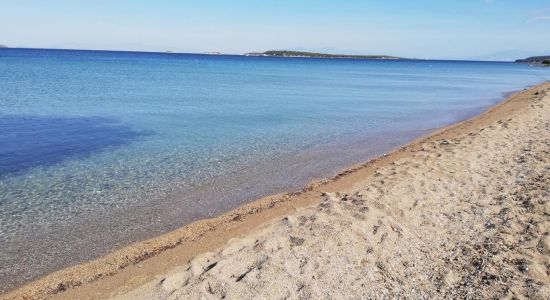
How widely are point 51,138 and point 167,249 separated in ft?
37.3

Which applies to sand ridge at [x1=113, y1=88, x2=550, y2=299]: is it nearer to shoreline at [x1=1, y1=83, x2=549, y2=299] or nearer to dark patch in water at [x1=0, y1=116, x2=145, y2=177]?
shoreline at [x1=1, y1=83, x2=549, y2=299]

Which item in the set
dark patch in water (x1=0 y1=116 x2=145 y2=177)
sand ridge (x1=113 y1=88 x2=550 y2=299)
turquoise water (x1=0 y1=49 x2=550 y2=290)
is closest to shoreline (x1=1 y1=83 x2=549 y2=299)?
turquoise water (x1=0 y1=49 x2=550 y2=290)

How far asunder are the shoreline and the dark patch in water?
6.65m

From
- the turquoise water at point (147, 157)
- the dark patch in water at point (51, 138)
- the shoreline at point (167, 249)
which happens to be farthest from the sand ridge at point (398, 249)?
the dark patch in water at point (51, 138)

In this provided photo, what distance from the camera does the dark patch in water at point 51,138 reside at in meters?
13.7

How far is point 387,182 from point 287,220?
131 inches

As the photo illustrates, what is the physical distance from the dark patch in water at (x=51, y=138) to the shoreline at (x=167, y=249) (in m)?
6.65

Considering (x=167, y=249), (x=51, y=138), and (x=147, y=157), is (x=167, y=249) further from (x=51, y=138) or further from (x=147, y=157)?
(x=51, y=138)

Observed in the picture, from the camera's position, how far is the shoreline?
6750mm

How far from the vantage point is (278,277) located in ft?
19.3

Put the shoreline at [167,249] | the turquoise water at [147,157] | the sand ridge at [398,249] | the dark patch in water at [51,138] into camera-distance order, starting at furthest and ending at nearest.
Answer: the dark patch in water at [51,138] < the turquoise water at [147,157] < the shoreline at [167,249] < the sand ridge at [398,249]

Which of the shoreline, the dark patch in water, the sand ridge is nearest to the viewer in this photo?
the sand ridge

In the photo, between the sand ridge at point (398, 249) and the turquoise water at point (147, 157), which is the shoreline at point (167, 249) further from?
the sand ridge at point (398, 249)

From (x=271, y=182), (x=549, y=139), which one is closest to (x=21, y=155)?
(x=271, y=182)
